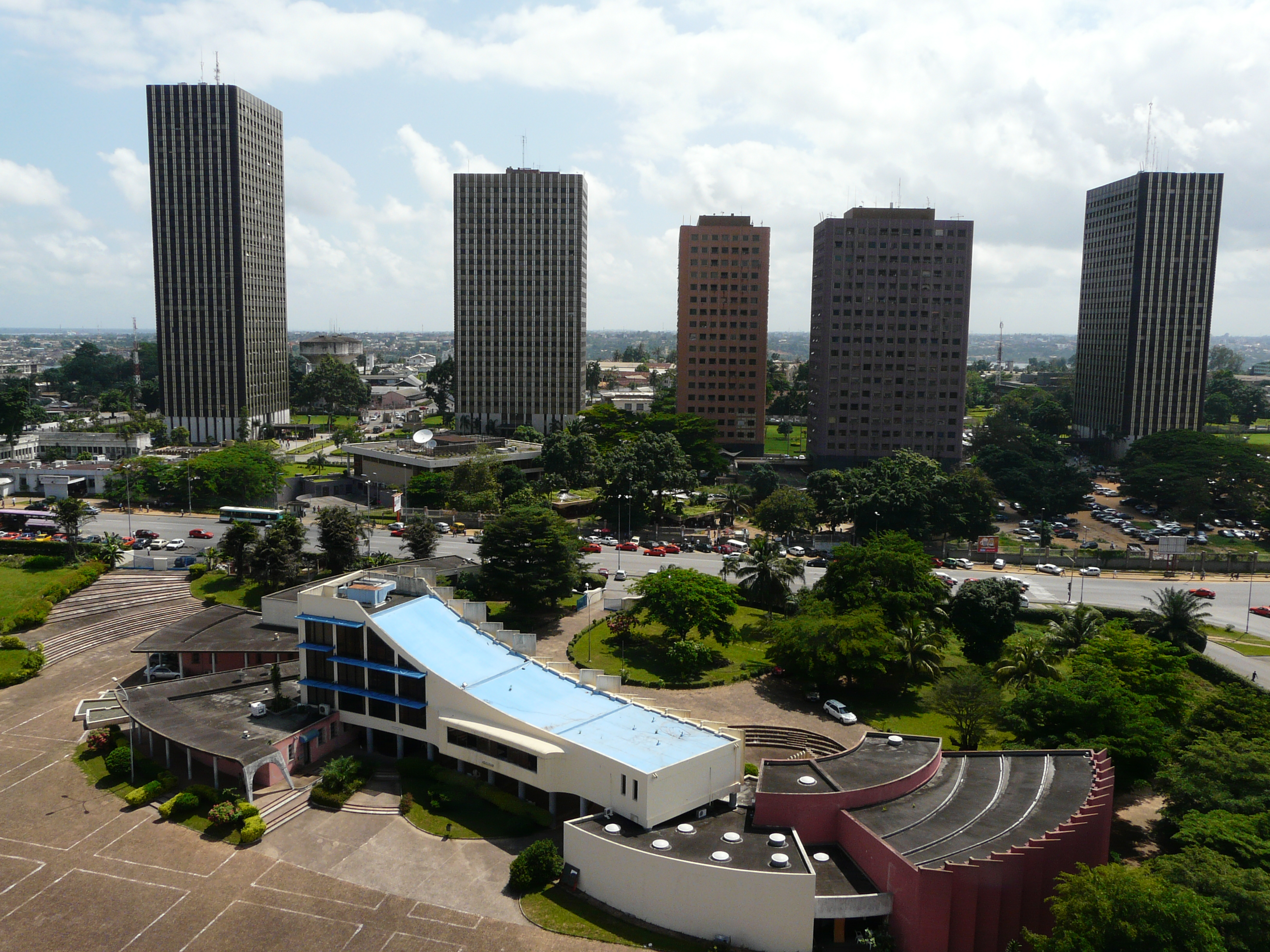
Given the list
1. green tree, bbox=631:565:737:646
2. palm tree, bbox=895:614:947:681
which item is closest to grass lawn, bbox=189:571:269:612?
green tree, bbox=631:565:737:646

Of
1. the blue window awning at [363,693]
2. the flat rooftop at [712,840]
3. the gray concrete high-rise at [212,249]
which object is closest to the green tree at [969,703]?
the flat rooftop at [712,840]

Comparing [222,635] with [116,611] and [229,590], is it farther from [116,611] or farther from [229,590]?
[116,611]

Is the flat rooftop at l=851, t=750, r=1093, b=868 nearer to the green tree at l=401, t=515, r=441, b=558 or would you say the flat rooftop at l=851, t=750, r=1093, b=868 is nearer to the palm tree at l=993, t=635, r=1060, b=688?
the palm tree at l=993, t=635, r=1060, b=688

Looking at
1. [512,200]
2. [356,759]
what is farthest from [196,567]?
[512,200]

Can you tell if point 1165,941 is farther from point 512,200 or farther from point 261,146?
point 261,146

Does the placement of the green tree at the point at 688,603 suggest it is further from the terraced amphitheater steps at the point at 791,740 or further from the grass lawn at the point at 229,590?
the grass lawn at the point at 229,590

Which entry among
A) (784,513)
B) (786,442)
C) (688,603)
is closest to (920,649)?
(688,603)
